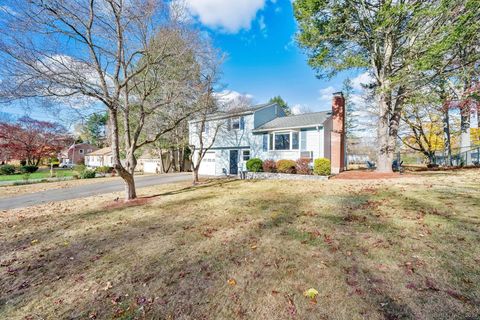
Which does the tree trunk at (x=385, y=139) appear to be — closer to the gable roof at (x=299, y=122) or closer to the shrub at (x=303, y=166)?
the gable roof at (x=299, y=122)

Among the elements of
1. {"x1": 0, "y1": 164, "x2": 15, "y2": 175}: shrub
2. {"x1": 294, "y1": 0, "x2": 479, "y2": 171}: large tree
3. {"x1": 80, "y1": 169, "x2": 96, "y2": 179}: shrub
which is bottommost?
{"x1": 80, "y1": 169, "x2": 96, "y2": 179}: shrub

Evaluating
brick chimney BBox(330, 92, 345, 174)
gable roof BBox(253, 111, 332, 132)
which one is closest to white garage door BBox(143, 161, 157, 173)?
gable roof BBox(253, 111, 332, 132)

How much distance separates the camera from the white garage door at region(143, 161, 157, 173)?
30.2 m

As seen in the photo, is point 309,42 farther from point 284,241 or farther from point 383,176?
point 284,241

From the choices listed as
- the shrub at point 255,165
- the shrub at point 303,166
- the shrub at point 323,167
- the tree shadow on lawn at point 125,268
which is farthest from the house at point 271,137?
the tree shadow on lawn at point 125,268

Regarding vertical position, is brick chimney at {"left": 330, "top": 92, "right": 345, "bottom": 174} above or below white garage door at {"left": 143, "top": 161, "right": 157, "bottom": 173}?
above

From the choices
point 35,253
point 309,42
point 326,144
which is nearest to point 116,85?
point 35,253

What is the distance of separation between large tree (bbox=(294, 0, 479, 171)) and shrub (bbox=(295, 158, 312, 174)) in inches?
161

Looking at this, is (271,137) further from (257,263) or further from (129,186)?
(257,263)

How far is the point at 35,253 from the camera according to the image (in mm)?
4852

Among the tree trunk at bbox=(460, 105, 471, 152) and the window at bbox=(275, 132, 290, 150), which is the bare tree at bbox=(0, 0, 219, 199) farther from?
the tree trunk at bbox=(460, 105, 471, 152)

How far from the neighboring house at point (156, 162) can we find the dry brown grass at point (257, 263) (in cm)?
2142

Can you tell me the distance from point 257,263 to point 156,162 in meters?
28.6

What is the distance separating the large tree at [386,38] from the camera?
1016 cm
